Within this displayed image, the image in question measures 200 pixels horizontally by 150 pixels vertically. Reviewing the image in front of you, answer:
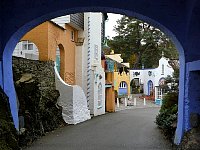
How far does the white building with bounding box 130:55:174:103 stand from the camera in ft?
112

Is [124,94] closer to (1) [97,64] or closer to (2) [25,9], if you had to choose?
(1) [97,64]

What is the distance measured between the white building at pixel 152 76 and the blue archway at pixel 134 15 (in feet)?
80.9

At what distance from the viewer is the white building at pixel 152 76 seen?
3409 cm

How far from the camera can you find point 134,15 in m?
7.64

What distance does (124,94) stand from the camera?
1406 inches

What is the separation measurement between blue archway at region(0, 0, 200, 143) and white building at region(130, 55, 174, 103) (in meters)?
24.7

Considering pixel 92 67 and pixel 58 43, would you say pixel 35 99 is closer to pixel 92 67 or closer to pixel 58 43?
pixel 58 43

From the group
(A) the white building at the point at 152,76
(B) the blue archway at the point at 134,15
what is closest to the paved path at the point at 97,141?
(B) the blue archway at the point at 134,15

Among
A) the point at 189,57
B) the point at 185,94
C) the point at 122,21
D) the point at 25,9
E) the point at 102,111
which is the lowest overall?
the point at 102,111

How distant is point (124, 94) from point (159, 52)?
7468mm

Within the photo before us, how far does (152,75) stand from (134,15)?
94.7 feet

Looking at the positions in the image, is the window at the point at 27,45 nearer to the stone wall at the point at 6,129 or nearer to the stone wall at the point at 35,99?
the stone wall at the point at 35,99

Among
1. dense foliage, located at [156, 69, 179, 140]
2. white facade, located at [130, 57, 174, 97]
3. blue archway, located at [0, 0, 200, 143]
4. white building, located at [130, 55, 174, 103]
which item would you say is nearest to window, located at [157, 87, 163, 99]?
white building, located at [130, 55, 174, 103]

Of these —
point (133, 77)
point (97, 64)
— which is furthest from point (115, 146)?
point (133, 77)
